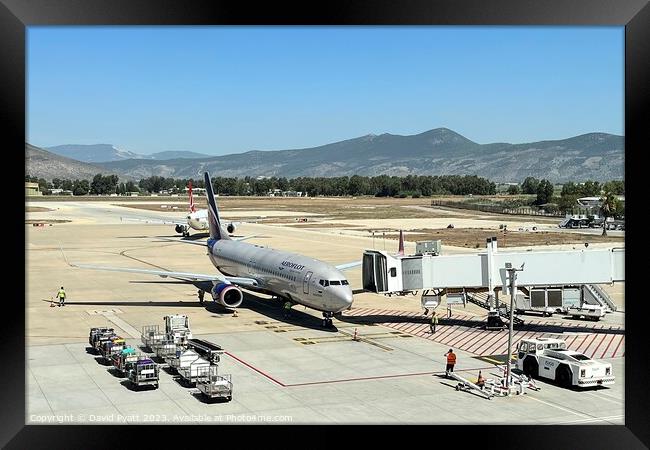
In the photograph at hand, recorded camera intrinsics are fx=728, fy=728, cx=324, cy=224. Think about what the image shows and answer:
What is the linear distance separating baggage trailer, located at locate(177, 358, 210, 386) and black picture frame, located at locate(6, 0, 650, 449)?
9133 mm

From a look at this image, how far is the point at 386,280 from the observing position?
39812 millimetres

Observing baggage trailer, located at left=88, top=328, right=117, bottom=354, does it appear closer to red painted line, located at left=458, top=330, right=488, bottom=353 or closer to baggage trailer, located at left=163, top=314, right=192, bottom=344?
baggage trailer, located at left=163, top=314, right=192, bottom=344

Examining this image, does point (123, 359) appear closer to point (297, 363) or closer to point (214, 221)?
point (297, 363)

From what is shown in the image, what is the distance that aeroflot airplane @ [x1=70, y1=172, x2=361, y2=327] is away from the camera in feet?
126

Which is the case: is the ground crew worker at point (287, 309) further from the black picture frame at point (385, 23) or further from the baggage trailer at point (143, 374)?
the black picture frame at point (385, 23)

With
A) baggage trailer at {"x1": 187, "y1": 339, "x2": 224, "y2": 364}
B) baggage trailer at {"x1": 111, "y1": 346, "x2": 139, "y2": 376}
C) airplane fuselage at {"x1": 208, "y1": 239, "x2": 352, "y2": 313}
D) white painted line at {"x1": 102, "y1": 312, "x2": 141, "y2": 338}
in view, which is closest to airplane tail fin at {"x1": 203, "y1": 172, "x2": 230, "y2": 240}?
airplane fuselage at {"x1": 208, "y1": 239, "x2": 352, "y2": 313}

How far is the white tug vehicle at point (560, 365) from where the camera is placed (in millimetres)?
28906

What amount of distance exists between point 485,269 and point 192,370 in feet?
60.7

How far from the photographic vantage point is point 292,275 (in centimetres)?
4125

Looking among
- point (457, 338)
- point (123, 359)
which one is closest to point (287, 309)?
point (457, 338)

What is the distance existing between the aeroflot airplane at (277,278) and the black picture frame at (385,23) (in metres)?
19.7

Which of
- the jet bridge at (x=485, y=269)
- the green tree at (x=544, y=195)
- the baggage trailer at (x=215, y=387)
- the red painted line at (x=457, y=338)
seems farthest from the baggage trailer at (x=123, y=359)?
the green tree at (x=544, y=195)
